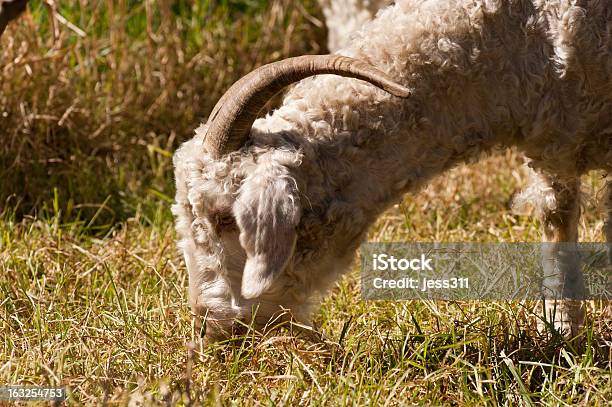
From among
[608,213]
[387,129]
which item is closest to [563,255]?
[608,213]

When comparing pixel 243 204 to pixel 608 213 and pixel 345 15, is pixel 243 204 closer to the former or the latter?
pixel 608 213

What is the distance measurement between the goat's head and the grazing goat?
2805 mm

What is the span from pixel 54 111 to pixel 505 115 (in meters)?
3.32

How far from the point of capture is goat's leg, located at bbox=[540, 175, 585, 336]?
425cm

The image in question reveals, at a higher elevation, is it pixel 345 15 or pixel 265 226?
pixel 345 15

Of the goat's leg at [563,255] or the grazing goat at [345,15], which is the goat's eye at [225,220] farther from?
the grazing goat at [345,15]

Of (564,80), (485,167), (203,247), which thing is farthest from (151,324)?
(485,167)

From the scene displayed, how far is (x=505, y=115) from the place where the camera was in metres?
3.60

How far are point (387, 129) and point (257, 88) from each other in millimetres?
537

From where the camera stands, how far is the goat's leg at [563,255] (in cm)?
425

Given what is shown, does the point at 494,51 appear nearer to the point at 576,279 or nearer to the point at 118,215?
the point at 576,279

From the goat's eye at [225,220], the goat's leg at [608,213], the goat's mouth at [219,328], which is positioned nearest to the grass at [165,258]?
the goat's mouth at [219,328]

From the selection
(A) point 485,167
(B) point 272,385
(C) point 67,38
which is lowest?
(B) point 272,385

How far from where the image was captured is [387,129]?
349 cm
